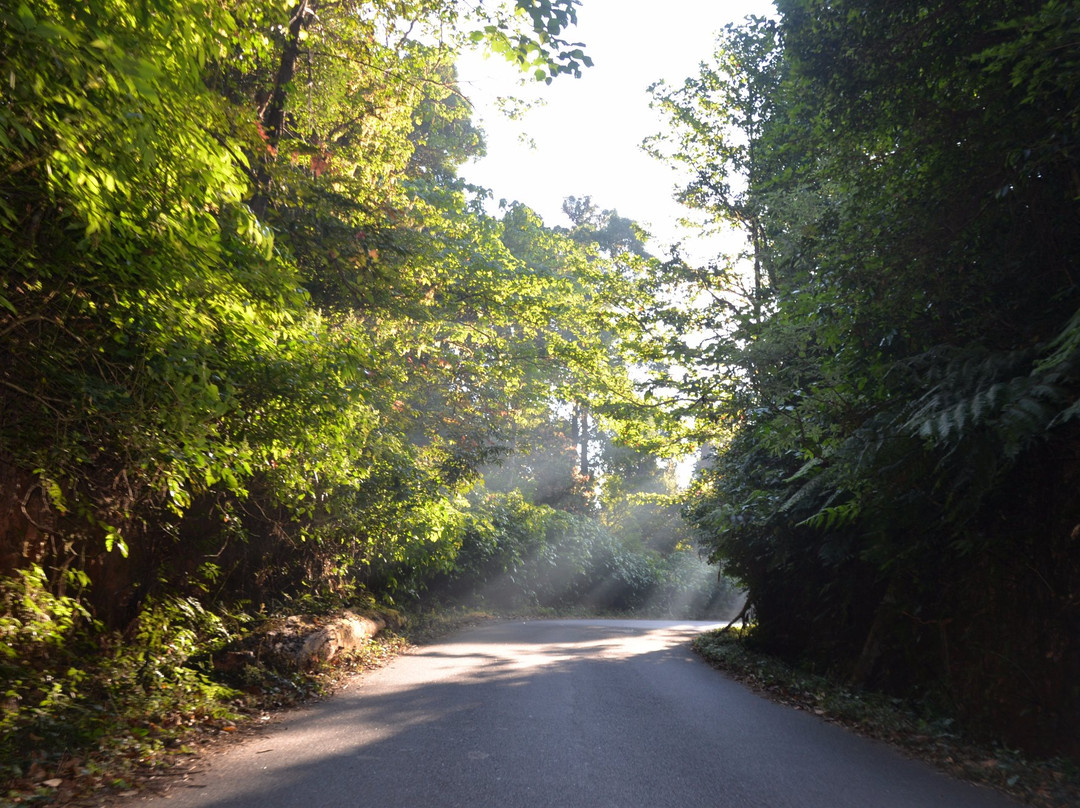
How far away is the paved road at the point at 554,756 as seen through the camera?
4.55 m

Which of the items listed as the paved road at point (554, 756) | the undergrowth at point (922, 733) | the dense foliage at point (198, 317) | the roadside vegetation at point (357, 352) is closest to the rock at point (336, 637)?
the roadside vegetation at point (357, 352)

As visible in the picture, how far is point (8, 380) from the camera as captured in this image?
497 centimetres

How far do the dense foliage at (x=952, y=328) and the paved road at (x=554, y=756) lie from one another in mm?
1844

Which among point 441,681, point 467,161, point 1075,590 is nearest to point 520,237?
point 467,161

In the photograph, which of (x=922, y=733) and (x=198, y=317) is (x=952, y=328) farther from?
(x=198, y=317)

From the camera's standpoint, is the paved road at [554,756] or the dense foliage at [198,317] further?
the paved road at [554,756]

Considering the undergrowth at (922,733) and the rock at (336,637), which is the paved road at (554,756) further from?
Answer: the rock at (336,637)

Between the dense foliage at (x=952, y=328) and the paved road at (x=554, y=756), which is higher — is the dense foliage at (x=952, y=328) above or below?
above

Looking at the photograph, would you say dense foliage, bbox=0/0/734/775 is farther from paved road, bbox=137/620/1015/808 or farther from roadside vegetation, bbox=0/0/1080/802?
paved road, bbox=137/620/1015/808

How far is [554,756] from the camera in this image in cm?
546

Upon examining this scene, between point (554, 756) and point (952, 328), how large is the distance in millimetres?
5191

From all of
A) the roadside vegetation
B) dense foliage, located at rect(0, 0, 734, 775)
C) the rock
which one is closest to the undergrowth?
the roadside vegetation

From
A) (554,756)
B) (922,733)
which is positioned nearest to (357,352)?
(554,756)

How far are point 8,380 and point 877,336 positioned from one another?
A: 288 inches
